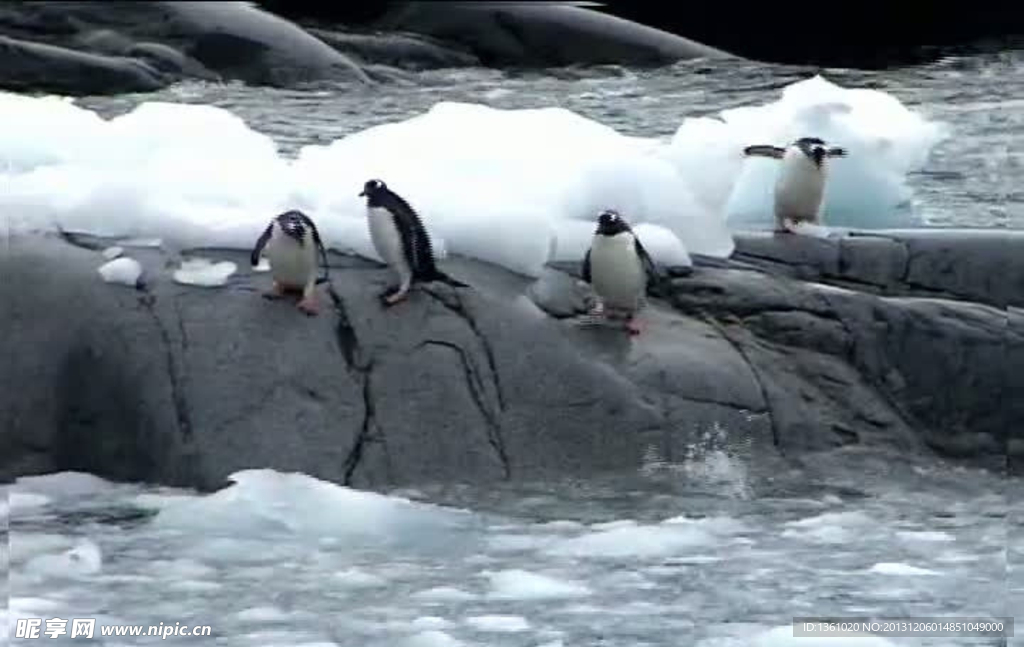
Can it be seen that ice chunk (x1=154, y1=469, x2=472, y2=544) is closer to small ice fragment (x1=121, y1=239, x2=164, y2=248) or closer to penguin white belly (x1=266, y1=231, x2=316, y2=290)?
penguin white belly (x1=266, y1=231, x2=316, y2=290)

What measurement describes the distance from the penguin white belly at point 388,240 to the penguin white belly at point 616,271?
70cm

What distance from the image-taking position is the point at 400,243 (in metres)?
6.74

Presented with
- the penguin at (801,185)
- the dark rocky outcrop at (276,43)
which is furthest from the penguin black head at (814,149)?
the dark rocky outcrop at (276,43)

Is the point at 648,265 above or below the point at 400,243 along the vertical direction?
below

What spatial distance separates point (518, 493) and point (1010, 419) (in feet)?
6.58

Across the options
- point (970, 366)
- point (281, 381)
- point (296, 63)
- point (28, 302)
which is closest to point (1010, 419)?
point (970, 366)

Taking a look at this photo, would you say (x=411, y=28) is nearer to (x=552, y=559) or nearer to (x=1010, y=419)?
(x=1010, y=419)

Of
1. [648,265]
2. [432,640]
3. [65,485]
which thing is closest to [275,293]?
[65,485]

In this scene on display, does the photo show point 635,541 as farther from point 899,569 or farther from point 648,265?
point 648,265

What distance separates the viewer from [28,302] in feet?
21.7

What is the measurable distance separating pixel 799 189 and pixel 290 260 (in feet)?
7.84

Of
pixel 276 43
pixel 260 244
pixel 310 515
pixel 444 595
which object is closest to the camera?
pixel 444 595

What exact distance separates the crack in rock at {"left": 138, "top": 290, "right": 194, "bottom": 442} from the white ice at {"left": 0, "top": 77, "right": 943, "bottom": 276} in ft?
1.36

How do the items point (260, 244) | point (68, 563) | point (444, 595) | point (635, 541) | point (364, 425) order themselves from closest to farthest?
point (444, 595)
point (68, 563)
point (635, 541)
point (364, 425)
point (260, 244)
